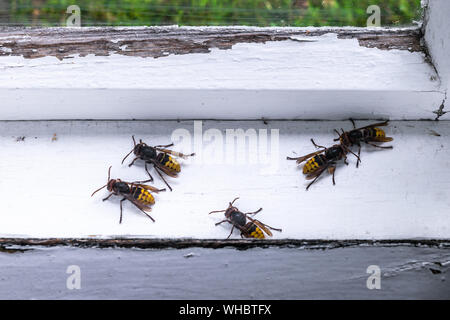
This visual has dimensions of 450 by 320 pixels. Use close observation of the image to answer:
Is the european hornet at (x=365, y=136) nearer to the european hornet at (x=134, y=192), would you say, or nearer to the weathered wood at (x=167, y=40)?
the weathered wood at (x=167, y=40)

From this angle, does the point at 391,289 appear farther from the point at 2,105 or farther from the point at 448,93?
the point at 2,105

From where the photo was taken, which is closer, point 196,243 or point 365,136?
point 196,243

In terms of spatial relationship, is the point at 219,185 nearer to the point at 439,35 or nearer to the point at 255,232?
the point at 255,232

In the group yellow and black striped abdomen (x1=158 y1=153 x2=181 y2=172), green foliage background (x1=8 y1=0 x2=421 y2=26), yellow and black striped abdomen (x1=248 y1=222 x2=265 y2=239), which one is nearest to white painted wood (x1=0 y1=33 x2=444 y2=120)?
green foliage background (x1=8 y1=0 x2=421 y2=26)

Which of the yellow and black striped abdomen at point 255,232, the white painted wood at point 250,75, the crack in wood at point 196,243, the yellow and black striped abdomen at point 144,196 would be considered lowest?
the crack in wood at point 196,243

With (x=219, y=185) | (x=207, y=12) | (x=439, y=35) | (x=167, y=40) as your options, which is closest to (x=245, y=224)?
(x=219, y=185)

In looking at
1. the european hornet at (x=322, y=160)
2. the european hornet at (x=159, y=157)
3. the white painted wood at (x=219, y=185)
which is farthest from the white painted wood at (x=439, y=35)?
the european hornet at (x=159, y=157)

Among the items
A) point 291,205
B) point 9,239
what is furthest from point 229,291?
point 9,239
